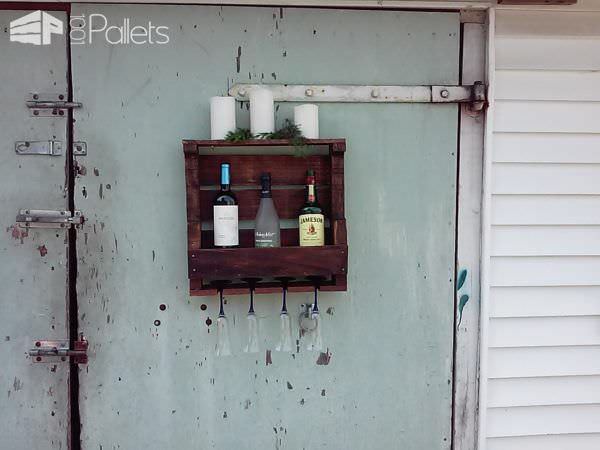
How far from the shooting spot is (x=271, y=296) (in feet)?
7.47

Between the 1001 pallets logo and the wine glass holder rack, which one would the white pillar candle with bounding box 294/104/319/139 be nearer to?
the wine glass holder rack

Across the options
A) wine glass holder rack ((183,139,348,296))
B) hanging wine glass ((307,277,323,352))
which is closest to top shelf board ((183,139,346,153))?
wine glass holder rack ((183,139,348,296))

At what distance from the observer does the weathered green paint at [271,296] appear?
2197 mm

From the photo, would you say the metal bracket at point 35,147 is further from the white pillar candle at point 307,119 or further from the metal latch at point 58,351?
the white pillar candle at point 307,119

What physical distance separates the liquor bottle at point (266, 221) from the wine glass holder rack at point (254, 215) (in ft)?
0.10

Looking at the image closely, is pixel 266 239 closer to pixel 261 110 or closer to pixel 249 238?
pixel 249 238

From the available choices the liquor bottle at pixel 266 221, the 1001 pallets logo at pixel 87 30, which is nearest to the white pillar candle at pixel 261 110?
the liquor bottle at pixel 266 221

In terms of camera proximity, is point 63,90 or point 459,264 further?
point 459,264

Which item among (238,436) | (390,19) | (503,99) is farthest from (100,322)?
(503,99)

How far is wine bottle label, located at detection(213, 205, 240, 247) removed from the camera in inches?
80.7

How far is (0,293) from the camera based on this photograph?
2.18m

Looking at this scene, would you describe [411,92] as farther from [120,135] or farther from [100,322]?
[100,322]

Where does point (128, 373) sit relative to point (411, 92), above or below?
below

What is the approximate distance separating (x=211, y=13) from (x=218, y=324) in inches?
48.6
